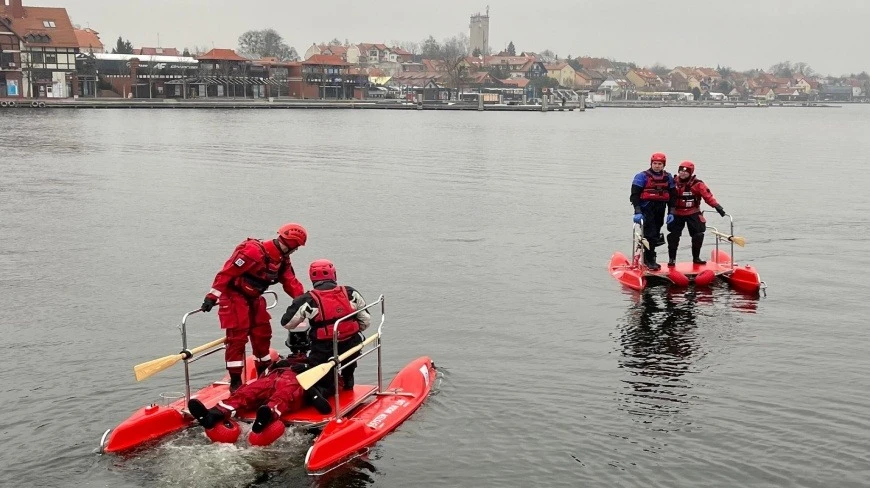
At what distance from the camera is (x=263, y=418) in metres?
9.79

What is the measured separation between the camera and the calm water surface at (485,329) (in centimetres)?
1043

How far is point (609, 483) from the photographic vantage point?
10039 mm

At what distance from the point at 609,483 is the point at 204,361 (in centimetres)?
689

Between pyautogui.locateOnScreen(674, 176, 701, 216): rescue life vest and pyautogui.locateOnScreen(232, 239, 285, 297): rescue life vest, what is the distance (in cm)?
974

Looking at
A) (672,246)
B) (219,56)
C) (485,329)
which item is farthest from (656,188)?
(219,56)

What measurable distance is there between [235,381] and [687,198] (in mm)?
10542

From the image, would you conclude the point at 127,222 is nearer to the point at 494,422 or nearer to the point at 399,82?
the point at 494,422

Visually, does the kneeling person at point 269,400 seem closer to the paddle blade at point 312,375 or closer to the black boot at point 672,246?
the paddle blade at point 312,375

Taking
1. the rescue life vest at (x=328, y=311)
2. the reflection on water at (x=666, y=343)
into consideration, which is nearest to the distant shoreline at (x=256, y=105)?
the reflection on water at (x=666, y=343)

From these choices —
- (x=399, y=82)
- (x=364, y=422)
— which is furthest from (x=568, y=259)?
(x=399, y=82)

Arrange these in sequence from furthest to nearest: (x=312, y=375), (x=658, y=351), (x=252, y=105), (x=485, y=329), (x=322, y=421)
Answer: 1. (x=252, y=105)
2. (x=485, y=329)
3. (x=658, y=351)
4. (x=322, y=421)
5. (x=312, y=375)

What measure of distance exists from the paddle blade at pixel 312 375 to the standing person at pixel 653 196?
9.37m

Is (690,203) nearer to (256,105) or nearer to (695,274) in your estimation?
(695,274)

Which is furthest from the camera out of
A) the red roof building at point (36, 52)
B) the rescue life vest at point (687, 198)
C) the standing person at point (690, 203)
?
the red roof building at point (36, 52)
